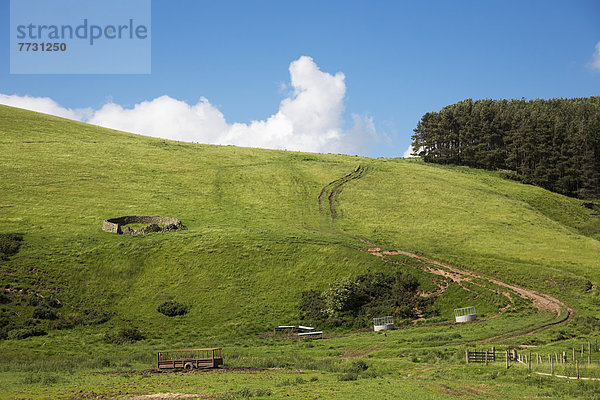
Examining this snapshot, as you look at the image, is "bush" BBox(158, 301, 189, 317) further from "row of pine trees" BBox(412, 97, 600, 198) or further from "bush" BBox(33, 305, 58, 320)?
"row of pine trees" BBox(412, 97, 600, 198)

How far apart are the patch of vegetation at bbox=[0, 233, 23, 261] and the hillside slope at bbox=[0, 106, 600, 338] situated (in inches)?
51.2

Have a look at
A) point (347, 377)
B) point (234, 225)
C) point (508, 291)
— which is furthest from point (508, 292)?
point (234, 225)

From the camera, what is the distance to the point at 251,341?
148 ft

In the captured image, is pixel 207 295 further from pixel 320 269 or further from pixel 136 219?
pixel 136 219

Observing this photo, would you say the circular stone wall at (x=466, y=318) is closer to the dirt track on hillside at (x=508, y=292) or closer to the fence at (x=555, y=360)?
the dirt track on hillside at (x=508, y=292)

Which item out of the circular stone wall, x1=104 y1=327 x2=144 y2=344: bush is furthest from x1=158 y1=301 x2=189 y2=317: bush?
the circular stone wall

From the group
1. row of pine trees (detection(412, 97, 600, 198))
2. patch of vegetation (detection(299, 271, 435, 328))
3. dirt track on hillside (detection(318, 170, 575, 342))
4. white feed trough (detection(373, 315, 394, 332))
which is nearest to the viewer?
dirt track on hillside (detection(318, 170, 575, 342))

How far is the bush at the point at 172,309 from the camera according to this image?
5159 cm

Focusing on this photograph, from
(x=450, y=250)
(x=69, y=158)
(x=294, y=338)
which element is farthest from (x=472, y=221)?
(x=69, y=158)

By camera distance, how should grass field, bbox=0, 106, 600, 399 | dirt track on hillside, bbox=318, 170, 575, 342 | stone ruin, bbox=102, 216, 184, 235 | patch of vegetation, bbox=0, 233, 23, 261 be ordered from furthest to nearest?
stone ruin, bbox=102, 216, 184, 235 → patch of vegetation, bbox=0, 233, 23, 261 → dirt track on hillside, bbox=318, 170, 575, 342 → grass field, bbox=0, 106, 600, 399

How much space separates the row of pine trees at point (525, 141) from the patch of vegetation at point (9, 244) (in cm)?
11189

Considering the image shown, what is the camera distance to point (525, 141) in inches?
5157

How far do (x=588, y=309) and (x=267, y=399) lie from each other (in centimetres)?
3937

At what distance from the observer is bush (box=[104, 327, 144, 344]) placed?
45.1 metres
